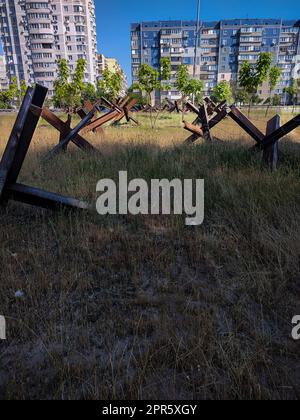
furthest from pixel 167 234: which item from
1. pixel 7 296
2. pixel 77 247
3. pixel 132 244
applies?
pixel 7 296

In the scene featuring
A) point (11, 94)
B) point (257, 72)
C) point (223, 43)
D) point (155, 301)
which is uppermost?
point (223, 43)

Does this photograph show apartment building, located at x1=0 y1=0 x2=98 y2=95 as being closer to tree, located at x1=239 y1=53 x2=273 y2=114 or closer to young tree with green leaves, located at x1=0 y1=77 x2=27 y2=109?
young tree with green leaves, located at x1=0 y1=77 x2=27 y2=109

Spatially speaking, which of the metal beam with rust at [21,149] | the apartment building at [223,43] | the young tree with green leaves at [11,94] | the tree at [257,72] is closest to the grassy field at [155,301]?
the metal beam with rust at [21,149]

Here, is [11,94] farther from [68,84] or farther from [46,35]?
[46,35]

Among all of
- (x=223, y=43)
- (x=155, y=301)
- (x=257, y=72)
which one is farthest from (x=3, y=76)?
(x=155, y=301)

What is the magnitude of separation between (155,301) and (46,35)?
9971 centimetres

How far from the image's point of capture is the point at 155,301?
1660mm

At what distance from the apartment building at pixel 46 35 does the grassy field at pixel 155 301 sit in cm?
8962

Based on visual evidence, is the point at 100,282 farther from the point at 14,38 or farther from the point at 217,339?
the point at 14,38

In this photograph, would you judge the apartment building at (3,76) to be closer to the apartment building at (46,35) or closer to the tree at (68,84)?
the apartment building at (46,35)

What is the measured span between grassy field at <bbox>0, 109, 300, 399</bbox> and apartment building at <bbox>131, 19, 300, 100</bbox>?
103m

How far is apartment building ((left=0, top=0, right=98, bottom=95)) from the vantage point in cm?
7947

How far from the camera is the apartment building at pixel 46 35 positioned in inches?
3129
